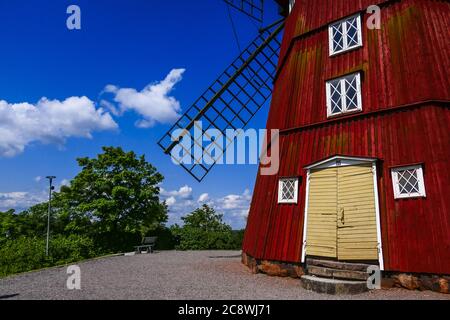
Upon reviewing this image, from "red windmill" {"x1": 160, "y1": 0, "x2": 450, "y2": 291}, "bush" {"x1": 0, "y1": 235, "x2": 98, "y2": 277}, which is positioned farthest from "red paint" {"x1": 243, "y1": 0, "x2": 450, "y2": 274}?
"bush" {"x1": 0, "y1": 235, "x2": 98, "y2": 277}

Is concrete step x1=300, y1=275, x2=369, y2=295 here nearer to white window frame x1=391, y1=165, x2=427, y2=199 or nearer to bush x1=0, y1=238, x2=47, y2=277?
white window frame x1=391, y1=165, x2=427, y2=199

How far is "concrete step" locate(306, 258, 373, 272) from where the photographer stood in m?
9.68

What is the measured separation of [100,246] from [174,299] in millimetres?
20765

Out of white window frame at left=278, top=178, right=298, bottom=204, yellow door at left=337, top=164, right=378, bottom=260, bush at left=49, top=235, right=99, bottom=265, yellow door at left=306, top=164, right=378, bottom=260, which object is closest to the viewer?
yellow door at left=337, top=164, right=378, bottom=260

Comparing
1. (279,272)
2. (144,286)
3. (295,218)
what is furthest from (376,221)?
(144,286)

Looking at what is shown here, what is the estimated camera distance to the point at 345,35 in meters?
12.3

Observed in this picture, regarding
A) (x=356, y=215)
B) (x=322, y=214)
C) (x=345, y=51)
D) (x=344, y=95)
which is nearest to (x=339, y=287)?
(x=356, y=215)

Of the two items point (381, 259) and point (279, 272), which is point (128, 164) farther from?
point (381, 259)

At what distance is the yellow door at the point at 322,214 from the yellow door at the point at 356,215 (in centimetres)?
20

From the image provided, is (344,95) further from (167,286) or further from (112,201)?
(112,201)

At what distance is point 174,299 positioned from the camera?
805 centimetres

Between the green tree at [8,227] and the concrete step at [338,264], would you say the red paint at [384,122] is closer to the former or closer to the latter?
the concrete step at [338,264]

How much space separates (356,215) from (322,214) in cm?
113

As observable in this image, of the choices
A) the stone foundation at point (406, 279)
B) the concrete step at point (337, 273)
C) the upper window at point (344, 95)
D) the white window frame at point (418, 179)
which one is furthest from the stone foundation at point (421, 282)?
the upper window at point (344, 95)
